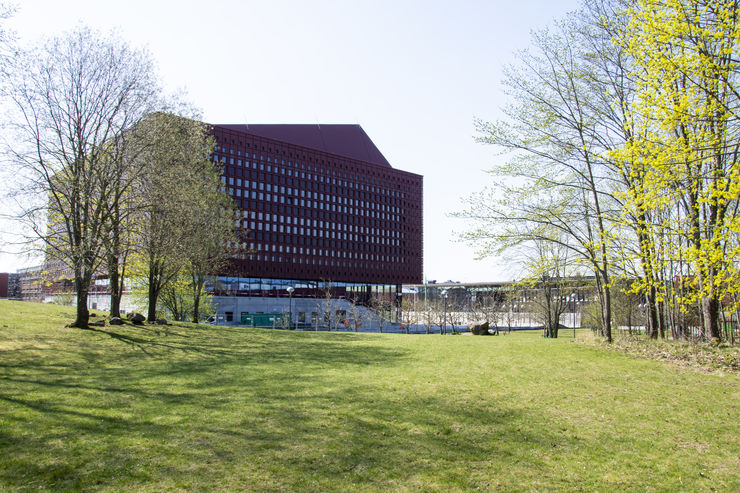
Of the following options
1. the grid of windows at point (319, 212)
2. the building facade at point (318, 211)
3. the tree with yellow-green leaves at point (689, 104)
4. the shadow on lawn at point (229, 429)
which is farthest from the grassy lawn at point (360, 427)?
the grid of windows at point (319, 212)

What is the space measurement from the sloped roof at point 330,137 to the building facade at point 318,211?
28 centimetres

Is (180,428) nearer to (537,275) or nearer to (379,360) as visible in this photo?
(379,360)

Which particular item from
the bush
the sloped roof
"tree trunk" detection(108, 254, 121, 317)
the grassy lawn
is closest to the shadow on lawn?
the grassy lawn

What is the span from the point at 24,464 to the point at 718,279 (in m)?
14.8

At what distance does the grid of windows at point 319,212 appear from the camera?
97.9 meters

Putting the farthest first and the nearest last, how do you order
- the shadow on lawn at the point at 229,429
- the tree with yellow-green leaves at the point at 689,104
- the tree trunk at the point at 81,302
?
the tree trunk at the point at 81,302 < the tree with yellow-green leaves at the point at 689,104 < the shadow on lawn at the point at 229,429

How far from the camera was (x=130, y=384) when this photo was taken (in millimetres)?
10109

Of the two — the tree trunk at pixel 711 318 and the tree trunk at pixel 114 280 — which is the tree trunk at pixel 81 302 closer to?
the tree trunk at pixel 114 280

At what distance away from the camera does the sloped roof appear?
114500mm

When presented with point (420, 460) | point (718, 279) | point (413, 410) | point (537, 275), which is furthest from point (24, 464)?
point (537, 275)

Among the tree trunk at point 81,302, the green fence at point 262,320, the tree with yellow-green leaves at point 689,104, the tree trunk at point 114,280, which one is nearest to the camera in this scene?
the tree with yellow-green leaves at point 689,104

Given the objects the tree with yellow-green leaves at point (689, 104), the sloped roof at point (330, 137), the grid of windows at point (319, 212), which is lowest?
the tree with yellow-green leaves at point (689, 104)

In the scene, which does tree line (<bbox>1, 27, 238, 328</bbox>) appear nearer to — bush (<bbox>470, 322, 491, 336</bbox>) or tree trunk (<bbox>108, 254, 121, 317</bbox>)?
tree trunk (<bbox>108, 254, 121, 317</bbox>)

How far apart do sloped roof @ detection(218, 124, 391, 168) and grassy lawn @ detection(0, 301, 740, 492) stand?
10358cm
